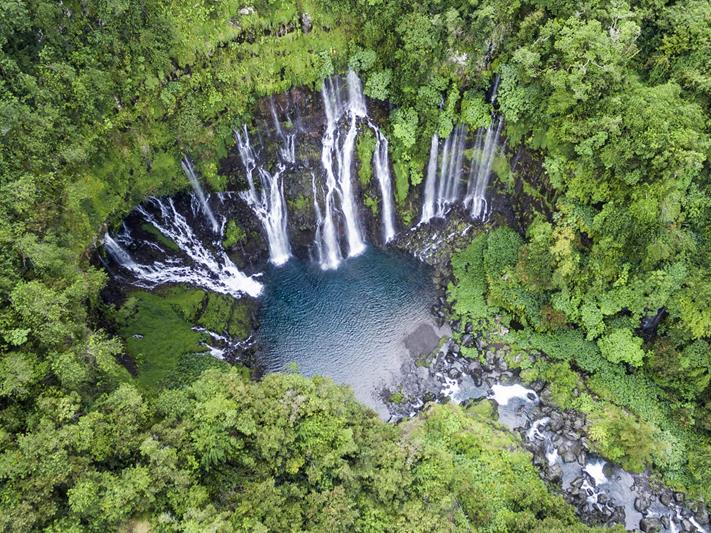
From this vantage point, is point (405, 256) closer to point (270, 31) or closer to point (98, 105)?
point (270, 31)

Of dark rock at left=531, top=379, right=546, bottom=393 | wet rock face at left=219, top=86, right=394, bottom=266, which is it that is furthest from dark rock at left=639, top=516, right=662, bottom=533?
wet rock face at left=219, top=86, right=394, bottom=266

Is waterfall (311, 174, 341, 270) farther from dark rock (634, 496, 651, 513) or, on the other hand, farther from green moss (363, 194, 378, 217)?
dark rock (634, 496, 651, 513)

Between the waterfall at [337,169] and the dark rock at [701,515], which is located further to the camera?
the waterfall at [337,169]

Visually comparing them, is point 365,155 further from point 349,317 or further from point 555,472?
point 555,472

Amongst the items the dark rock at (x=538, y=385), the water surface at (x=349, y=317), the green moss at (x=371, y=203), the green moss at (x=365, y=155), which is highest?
the green moss at (x=365, y=155)

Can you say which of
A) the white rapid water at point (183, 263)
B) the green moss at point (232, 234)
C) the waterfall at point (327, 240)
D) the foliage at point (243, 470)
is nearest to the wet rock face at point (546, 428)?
the foliage at point (243, 470)

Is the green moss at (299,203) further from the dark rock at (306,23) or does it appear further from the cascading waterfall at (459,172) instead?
the dark rock at (306,23)

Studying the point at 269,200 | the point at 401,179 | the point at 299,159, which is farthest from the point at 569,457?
the point at 299,159
